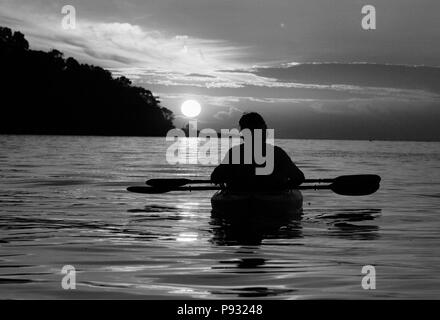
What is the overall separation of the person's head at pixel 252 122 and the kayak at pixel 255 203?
136 centimetres

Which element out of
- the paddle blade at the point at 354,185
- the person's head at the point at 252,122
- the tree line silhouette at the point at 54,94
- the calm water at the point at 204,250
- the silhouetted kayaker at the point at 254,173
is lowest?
the calm water at the point at 204,250

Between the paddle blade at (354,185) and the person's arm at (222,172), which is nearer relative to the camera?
the person's arm at (222,172)

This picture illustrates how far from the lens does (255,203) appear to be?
13.0 metres

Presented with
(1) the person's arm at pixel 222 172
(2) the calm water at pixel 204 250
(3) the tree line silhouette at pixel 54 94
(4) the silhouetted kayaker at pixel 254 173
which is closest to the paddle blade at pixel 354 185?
(2) the calm water at pixel 204 250

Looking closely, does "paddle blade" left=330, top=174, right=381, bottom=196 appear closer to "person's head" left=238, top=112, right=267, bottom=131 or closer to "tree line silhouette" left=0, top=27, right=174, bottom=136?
"person's head" left=238, top=112, right=267, bottom=131

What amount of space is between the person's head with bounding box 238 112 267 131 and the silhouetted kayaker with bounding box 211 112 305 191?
0.43 feet

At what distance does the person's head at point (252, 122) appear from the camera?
40.9 feet

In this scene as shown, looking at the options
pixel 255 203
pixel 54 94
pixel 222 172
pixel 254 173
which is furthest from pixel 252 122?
pixel 54 94

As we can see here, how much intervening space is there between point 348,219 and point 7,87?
149m

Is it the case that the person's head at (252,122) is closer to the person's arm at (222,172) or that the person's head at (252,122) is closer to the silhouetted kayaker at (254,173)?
the silhouetted kayaker at (254,173)

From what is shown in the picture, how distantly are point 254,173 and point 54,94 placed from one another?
161952 mm

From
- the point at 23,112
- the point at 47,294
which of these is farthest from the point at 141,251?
the point at 23,112

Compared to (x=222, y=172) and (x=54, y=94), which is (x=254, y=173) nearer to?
(x=222, y=172)
